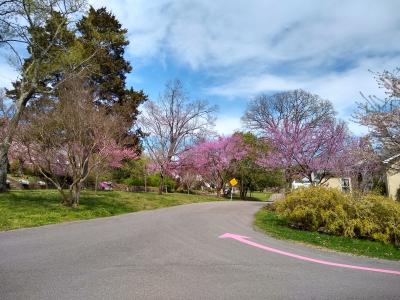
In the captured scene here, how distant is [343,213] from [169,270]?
24.1ft

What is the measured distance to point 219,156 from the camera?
46844 mm

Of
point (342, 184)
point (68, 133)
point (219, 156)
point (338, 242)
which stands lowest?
point (338, 242)

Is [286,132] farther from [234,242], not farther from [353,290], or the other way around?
[353,290]

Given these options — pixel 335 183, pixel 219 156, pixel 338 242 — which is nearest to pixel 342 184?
pixel 335 183

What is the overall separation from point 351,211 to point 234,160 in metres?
35.8

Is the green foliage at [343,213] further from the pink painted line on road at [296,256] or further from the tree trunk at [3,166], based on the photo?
the tree trunk at [3,166]

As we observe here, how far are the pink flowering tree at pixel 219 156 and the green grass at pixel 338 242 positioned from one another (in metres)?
31.6

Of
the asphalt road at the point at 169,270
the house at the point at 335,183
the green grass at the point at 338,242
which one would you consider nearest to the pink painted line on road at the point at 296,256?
the asphalt road at the point at 169,270

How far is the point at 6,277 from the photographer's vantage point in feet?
18.7

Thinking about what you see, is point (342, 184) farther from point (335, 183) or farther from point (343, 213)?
point (343, 213)

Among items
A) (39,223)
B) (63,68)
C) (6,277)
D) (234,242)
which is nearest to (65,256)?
(6,277)

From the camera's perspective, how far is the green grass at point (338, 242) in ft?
30.8

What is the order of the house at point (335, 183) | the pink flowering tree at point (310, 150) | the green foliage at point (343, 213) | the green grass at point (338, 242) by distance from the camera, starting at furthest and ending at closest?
the pink flowering tree at point (310, 150) → the house at point (335, 183) → the green foliage at point (343, 213) → the green grass at point (338, 242)

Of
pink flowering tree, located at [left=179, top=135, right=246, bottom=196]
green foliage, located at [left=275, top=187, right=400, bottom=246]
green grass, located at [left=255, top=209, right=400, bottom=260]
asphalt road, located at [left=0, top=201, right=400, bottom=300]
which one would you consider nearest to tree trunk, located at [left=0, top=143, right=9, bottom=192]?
asphalt road, located at [left=0, top=201, right=400, bottom=300]
